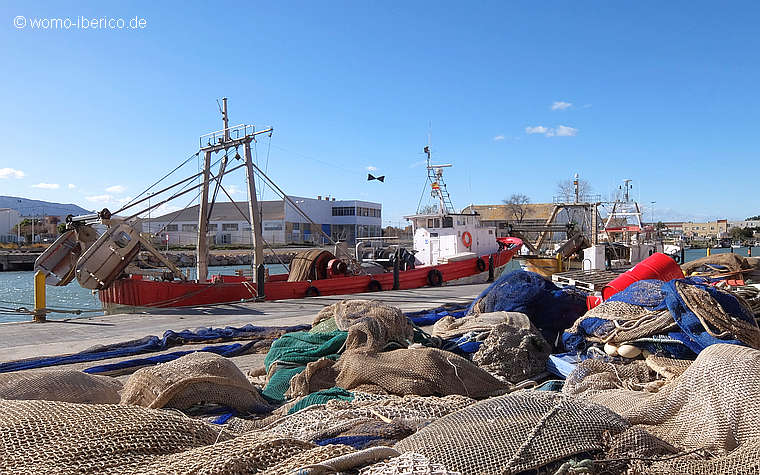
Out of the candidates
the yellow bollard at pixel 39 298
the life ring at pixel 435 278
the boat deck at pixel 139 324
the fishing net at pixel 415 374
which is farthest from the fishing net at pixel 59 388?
the life ring at pixel 435 278

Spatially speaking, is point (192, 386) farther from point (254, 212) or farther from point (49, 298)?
point (49, 298)

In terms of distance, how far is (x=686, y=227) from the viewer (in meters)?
114

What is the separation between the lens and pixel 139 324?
28.9ft

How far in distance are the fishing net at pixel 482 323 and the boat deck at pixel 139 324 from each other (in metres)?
1.97

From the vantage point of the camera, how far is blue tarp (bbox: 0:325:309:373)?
548cm

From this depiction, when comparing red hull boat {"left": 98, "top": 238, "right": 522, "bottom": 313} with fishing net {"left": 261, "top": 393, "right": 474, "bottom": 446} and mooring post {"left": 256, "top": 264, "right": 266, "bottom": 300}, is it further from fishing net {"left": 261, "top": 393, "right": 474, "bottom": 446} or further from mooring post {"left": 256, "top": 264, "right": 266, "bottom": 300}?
fishing net {"left": 261, "top": 393, "right": 474, "bottom": 446}

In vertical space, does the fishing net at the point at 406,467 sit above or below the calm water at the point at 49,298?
above

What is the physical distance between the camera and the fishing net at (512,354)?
420cm

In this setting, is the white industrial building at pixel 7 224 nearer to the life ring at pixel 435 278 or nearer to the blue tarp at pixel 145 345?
the life ring at pixel 435 278

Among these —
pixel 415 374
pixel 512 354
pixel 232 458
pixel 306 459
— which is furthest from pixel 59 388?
pixel 512 354

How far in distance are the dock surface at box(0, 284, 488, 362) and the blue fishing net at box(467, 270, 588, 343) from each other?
138 inches

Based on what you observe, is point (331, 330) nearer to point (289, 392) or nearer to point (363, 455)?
point (289, 392)

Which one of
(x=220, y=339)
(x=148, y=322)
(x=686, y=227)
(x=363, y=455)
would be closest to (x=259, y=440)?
(x=363, y=455)

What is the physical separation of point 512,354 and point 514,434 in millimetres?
2340
